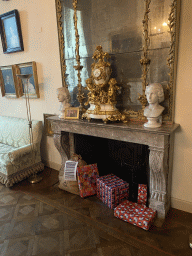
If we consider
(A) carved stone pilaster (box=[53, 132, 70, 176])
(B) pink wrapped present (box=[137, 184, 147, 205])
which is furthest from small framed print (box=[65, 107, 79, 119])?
(B) pink wrapped present (box=[137, 184, 147, 205])

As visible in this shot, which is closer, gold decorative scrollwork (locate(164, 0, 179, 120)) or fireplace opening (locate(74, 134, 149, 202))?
gold decorative scrollwork (locate(164, 0, 179, 120))

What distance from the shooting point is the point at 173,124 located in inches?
81.4

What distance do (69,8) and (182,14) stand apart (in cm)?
147

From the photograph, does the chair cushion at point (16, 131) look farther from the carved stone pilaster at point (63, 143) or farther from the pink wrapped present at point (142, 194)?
the pink wrapped present at point (142, 194)

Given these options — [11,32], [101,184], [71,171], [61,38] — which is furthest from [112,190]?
[11,32]

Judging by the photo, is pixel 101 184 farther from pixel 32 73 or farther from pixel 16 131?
pixel 32 73

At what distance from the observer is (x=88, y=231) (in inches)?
79.4

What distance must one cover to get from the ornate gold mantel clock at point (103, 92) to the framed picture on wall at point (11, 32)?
1.82 metres

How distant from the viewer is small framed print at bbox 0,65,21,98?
3666mm

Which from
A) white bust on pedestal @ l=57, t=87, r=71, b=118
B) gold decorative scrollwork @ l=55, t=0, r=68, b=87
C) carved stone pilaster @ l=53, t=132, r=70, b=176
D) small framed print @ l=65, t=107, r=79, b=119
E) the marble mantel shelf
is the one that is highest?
gold decorative scrollwork @ l=55, t=0, r=68, b=87

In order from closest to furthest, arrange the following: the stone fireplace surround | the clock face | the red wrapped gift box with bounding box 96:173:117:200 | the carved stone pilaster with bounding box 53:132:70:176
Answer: the stone fireplace surround, the clock face, the red wrapped gift box with bounding box 96:173:117:200, the carved stone pilaster with bounding box 53:132:70:176

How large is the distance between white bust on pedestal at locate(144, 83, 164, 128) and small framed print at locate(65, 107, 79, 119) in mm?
933

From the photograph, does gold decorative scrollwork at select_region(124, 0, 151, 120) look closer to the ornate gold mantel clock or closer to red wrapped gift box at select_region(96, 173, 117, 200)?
the ornate gold mantel clock

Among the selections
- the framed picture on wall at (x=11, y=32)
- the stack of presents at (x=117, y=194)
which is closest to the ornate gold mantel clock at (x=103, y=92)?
the stack of presents at (x=117, y=194)
